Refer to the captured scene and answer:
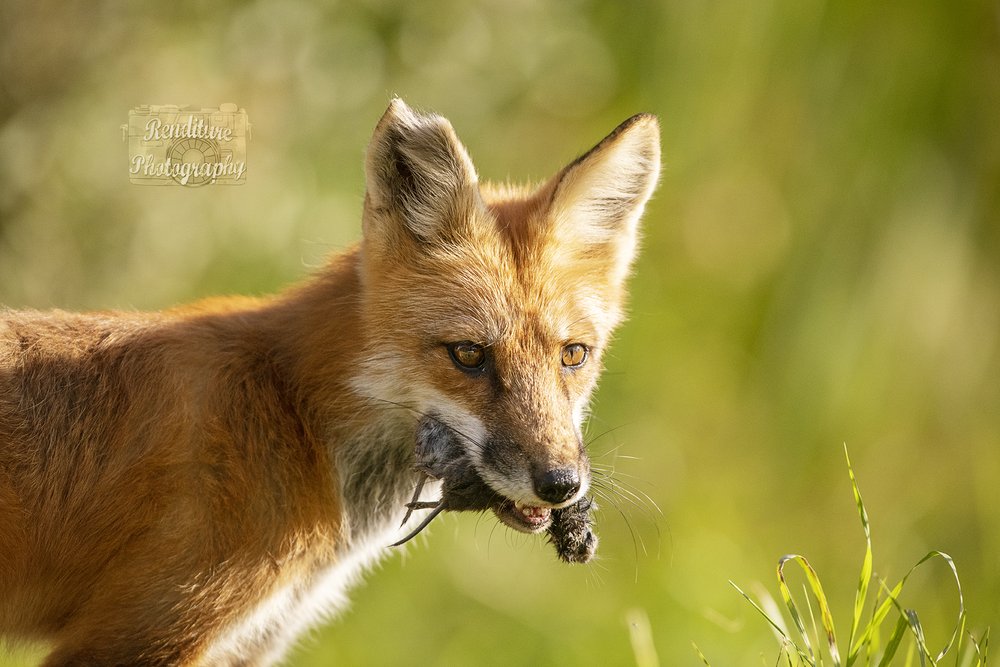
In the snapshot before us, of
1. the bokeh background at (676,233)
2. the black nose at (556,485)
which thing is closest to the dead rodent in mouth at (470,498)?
the black nose at (556,485)

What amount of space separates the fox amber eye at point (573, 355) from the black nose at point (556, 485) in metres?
0.69

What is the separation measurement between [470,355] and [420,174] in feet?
2.89

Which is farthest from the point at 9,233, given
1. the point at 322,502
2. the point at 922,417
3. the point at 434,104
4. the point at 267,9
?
the point at 922,417

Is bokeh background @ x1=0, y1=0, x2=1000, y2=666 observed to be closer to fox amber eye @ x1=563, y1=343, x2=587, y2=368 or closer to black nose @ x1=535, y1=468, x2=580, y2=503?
fox amber eye @ x1=563, y1=343, x2=587, y2=368

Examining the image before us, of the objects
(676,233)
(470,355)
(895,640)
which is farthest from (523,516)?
(676,233)

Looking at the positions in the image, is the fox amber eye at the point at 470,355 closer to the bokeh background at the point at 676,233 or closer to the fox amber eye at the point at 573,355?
the fox amber eye at the point at 573,355

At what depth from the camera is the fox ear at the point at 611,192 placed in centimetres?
466

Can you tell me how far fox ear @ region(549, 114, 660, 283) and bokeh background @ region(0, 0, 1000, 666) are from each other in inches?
132

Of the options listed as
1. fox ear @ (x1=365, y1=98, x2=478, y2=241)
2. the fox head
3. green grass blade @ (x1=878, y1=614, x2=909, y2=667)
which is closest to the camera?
green grass blade @ (x1=878, y1=614, x2=909, y2=667)

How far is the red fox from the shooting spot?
4.22 m

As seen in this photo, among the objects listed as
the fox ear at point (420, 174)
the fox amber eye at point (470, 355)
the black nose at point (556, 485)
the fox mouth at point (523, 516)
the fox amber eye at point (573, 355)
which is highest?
the fox ear at point (420, 174)

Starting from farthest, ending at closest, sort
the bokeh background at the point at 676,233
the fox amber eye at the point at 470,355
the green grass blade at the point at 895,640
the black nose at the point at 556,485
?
the bokeh background at the point at 676,233 < the fox amber eye at the point at 470,355 < the black nose at the point at 556,485 < the green grass blade at the point at 895,640

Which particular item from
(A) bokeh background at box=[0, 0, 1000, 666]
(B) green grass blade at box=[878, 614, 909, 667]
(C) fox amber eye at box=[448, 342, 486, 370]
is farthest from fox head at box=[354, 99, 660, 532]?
(A) bokeh background at box=[0, 0, 1000, 666]

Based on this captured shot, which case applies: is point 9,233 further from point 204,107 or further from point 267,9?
point 267,9
